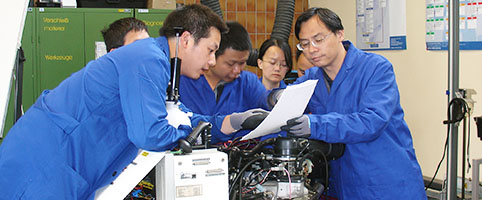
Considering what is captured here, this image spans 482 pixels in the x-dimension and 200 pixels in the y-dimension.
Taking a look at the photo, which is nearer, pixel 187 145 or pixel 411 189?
pixel 187 145

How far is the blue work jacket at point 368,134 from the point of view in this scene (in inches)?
71.5

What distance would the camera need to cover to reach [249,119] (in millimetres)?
1823

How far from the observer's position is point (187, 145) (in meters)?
1.50

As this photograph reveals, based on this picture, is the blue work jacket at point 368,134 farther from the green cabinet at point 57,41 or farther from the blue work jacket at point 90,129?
the green cabinet at point 57,41

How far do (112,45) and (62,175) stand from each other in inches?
55.5

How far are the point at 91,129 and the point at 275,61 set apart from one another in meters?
1.62

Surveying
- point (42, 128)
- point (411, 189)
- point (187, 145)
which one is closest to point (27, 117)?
point (42, 128)

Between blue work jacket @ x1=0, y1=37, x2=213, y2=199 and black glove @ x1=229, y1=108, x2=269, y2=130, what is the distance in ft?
0.98

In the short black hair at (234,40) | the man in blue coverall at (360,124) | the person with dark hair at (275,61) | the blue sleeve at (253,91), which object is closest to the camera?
the man in blue coverall at (360,124)

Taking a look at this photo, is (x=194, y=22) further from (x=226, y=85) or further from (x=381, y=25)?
(x=381, y=25)

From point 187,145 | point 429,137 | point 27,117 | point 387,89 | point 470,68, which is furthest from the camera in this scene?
point 429,137

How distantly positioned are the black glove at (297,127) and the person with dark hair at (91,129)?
0.39 m

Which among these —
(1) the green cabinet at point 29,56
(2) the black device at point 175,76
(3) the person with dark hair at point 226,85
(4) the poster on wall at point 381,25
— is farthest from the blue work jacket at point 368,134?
(1) the green cabinet at point 29,56

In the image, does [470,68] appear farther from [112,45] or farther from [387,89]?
[112,45]
